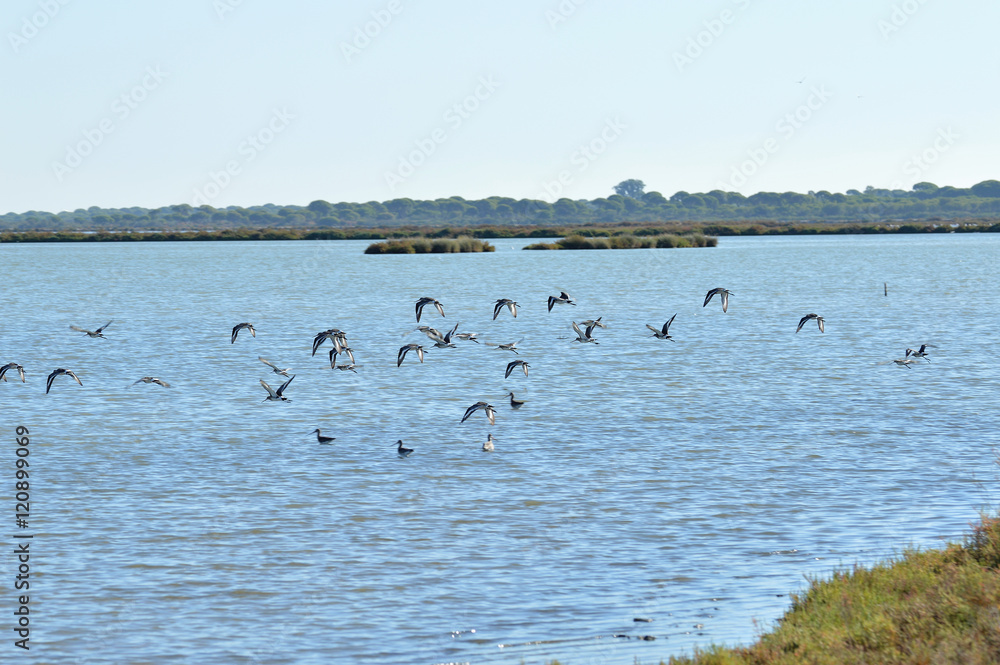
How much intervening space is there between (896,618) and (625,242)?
402 feet

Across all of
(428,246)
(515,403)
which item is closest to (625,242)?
(428,246)

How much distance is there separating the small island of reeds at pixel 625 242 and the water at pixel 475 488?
273ft

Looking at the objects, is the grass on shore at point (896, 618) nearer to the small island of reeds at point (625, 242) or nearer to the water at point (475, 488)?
the water at point (475, 488)

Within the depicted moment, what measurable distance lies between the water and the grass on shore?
81 cm

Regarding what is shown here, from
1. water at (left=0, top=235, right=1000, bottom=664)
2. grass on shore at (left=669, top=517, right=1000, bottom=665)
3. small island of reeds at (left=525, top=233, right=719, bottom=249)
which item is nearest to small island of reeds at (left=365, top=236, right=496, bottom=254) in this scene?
small island of reeds at (left=525, top=233, right=719, bottom=249)

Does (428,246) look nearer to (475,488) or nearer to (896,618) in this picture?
(475,488)

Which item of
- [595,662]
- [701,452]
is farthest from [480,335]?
[595,662]

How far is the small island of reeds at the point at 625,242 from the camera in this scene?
129m

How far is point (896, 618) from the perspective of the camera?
9773 mm

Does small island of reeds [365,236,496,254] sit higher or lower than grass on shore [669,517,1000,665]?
higher

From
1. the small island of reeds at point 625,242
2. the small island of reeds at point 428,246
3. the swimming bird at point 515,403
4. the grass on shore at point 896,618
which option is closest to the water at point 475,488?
the swimming bird at point 515,403

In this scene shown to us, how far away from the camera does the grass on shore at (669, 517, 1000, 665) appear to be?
8883 mm

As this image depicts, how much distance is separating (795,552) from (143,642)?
7547 millimetres

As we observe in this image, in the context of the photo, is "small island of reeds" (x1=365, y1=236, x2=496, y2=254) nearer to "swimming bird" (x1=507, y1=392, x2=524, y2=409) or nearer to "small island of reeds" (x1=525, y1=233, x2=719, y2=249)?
"small island of reeds" (x1=525, y1=233, x2=719, y2=249)
